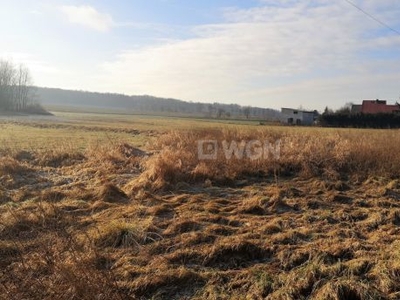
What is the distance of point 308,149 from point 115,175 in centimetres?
581

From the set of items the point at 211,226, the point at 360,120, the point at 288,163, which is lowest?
the point at 211,226

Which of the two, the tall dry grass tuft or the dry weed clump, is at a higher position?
the tall dry grass tuft

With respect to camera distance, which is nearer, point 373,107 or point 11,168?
point 11,168

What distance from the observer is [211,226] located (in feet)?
23.6

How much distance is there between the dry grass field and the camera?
504cm

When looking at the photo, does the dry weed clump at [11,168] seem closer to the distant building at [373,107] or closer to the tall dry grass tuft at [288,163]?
the tall dry grass tuft at [288,163]

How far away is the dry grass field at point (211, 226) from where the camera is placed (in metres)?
5.04

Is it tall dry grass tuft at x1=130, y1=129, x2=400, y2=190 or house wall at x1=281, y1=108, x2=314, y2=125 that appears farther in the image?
house wall at x1=281, y1=108, x2=314, y2=125

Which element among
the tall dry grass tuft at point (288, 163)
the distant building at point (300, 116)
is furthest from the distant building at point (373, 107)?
the tall dry grass tuft at point (288, 163)

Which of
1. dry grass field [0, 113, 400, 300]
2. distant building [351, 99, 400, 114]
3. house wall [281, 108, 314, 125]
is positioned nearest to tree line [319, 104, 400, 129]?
distant building [351, 99, 400, 114]

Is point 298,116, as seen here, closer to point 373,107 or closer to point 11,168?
point 373,107

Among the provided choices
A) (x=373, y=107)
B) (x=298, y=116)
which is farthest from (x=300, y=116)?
(x=373, y=107)

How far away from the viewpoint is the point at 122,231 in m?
6.87

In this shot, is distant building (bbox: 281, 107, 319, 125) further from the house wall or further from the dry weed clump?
the dry weed clump
